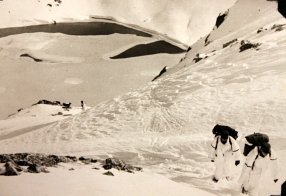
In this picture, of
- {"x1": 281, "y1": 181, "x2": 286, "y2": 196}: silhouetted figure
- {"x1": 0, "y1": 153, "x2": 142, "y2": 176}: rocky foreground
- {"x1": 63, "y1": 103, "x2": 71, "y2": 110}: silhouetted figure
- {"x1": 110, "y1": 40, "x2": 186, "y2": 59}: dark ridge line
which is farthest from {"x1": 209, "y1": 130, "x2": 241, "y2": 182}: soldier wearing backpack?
{"x1": 110, "y1": 40, "x2": 186, "y2": 59}: dark ridge line

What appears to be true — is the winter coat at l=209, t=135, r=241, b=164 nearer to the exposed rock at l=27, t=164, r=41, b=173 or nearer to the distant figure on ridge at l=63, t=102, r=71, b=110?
the exposed rock at l=27, t=164, r=41, b=173

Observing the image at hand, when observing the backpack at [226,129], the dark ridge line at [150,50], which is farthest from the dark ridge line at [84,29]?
the backpack at [226,129]

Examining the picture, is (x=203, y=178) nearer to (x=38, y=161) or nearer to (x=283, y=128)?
(x=283, y=128)

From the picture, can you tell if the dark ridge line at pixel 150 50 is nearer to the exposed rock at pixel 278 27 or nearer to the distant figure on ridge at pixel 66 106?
the distant figure on ridge at pixel 66 106

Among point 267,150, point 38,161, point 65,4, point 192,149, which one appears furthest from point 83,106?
point 65,4

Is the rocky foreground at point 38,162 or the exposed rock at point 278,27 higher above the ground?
the exposed rock at point 278,27

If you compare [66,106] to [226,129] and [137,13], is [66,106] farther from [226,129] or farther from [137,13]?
[137,13]
